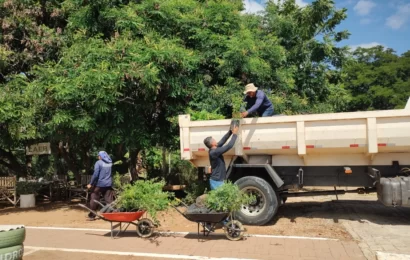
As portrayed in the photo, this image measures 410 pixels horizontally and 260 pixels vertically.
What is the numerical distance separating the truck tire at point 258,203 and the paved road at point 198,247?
3.07 feet

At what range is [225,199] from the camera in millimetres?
6352

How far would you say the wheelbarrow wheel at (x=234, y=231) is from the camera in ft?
21.0

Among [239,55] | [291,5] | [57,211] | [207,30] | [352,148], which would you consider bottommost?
[57,211]

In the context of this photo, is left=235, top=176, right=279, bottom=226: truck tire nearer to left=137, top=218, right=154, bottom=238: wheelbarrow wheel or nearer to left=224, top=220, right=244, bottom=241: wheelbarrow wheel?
left=224, top=220, right=244, bottom=241: wheelbarrow wheel

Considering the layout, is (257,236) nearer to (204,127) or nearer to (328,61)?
(204,127)

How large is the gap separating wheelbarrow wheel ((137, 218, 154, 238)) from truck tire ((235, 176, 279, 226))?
173 centimetres

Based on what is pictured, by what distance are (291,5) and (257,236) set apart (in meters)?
13.7

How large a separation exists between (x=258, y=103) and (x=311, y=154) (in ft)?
→ 4.65

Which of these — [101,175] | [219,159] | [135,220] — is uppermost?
[219,159]

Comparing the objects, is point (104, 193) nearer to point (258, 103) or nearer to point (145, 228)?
point (145, 228)

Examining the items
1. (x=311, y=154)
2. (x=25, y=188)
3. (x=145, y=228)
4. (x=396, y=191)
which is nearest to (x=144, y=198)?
(x=145, y=228)

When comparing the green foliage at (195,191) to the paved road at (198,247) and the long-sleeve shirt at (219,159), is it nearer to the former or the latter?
the long-sleeve shirt at (219,159)

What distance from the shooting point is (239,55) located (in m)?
9.80

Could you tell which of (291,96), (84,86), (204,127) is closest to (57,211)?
(84,86)
